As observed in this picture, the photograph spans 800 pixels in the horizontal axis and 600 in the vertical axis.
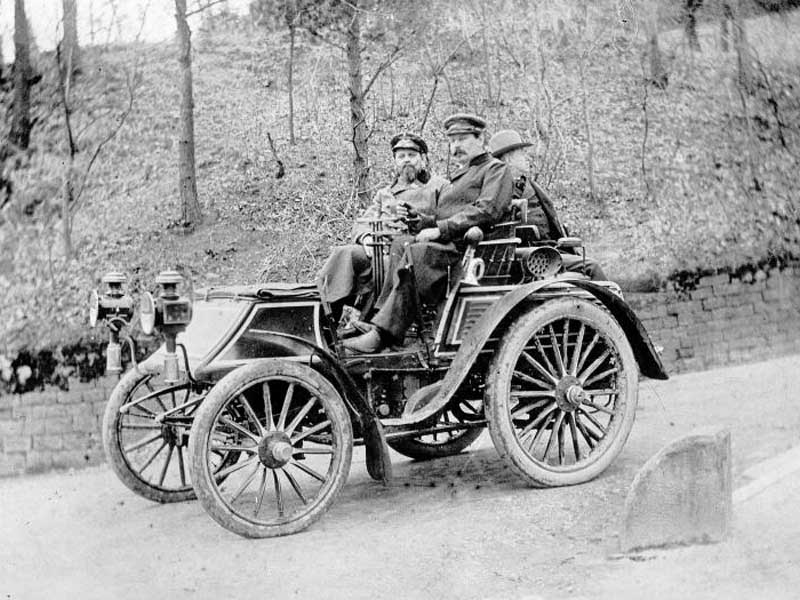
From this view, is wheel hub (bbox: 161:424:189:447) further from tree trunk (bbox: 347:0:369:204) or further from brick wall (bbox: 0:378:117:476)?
tree trunk (bbox: 347:0:369:204)

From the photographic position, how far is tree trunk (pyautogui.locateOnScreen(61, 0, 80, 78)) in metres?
8.11

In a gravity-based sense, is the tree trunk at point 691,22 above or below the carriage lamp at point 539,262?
above

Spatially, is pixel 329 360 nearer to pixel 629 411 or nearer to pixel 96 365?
pixel 629 411

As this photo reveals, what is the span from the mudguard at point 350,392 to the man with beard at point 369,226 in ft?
1.14

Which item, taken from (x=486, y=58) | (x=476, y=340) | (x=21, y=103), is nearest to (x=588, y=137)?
(x=486, y=58)

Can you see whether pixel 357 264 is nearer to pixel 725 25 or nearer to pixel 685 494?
pixel 685 494

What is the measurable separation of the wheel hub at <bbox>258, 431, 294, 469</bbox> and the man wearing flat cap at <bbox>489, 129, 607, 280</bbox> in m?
2.29

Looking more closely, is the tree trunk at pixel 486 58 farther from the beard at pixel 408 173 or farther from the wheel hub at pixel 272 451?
the wheel hub at pixel 272 451

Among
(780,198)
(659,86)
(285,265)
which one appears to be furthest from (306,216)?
(659,86)

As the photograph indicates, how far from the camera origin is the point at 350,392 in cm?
466

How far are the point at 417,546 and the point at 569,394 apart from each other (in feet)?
4.52

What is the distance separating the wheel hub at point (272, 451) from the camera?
430cm

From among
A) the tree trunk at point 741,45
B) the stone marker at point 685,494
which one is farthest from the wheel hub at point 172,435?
the tree trunk at point 741,45

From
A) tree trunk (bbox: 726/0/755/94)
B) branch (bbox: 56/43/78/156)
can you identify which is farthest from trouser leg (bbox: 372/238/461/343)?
branch (bbox: 56/43/78/156)
